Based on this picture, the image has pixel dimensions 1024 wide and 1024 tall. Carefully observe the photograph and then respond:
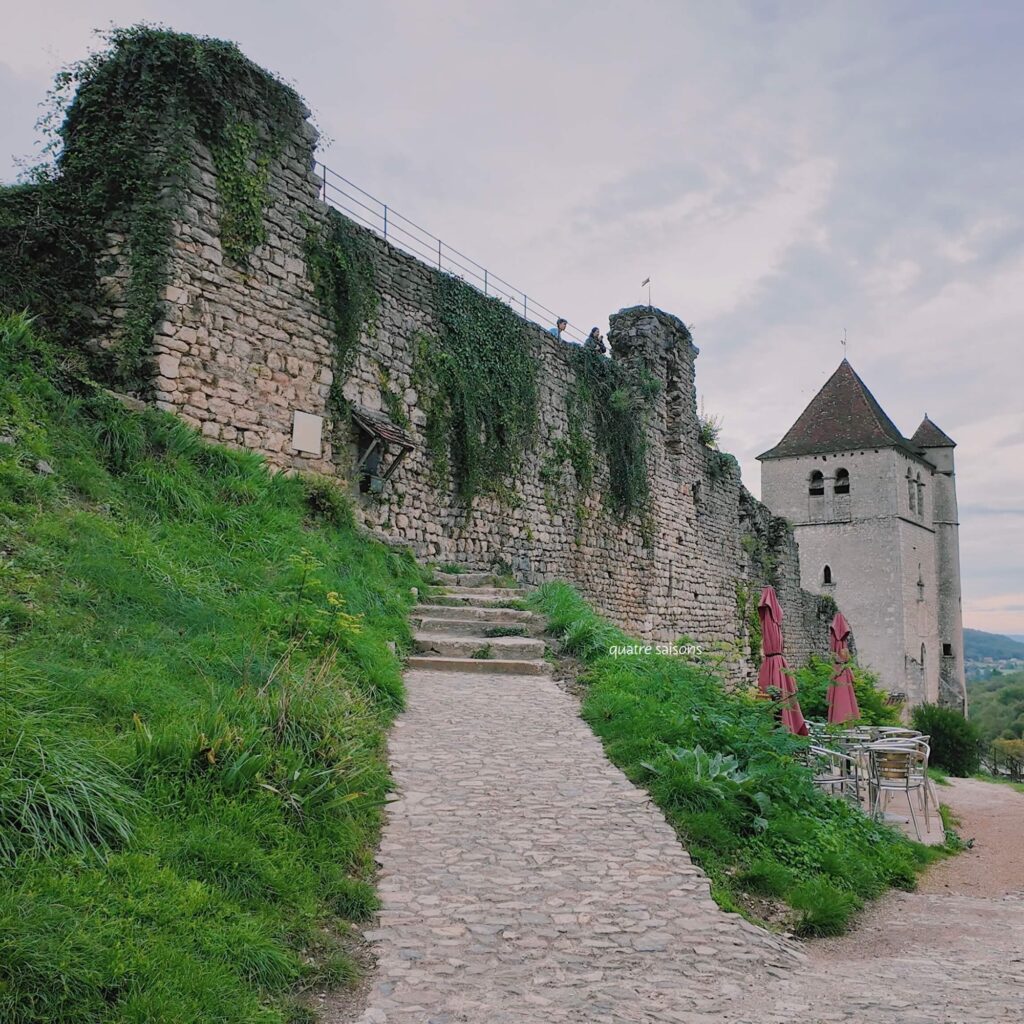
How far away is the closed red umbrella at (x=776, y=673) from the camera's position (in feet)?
26.9

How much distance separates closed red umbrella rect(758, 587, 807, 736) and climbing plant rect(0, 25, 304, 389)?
6575 mm

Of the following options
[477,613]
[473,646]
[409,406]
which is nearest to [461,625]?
[477,613]

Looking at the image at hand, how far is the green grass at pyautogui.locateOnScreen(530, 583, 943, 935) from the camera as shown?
16.0ft

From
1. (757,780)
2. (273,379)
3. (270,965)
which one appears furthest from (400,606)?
(270,965)

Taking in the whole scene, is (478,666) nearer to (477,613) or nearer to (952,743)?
(477,613)

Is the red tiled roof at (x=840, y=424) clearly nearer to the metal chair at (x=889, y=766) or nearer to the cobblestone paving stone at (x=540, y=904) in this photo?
the metal chair at (x=889, y=766)

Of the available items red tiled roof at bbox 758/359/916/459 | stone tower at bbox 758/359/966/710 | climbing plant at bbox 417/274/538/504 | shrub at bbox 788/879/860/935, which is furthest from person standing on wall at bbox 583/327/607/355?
red tiled roof at bbox 758/359/916/459

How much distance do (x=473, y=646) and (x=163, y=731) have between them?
16.7ft

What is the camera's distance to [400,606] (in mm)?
9289

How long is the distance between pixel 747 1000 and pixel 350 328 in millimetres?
9008

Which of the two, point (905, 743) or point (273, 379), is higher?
point (273, 379)

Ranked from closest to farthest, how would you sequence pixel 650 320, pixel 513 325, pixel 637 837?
pixel 637 837 → pixel 513 325 → pixel 650 320

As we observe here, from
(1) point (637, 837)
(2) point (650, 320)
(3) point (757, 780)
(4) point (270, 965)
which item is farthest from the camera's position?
(2) point (650, 320)

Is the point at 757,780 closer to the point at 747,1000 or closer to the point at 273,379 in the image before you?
the point at 747,1000
